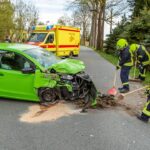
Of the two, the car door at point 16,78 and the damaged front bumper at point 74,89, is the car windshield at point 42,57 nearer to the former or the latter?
the car door at point 16,78

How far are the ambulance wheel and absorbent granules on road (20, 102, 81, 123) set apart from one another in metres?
0.19

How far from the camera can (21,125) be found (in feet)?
22.0

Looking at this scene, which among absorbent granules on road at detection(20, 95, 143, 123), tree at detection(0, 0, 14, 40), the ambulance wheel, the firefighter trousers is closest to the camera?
absorbent granules on road at detection(20, 95, 143, 123)

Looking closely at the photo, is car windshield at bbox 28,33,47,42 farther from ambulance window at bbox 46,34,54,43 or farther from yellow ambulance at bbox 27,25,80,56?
ambulance window at bbox 46,34,54,43

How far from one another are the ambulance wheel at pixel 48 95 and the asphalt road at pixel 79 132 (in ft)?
2.22

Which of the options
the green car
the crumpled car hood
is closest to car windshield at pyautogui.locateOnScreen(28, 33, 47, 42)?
the green car

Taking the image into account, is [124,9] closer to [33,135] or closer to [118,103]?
[118,103]

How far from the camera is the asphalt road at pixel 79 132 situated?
18.3 ft

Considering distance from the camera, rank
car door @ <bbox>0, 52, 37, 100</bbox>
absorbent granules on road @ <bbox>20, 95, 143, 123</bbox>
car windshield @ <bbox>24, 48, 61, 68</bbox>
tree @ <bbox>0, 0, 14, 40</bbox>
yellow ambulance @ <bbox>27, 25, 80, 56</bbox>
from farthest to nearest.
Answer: tree @ <bbox>0, 0, 14, 40</bbox> → yellow ambulance @ <bbox>27, 25, 80, 56</bbox> → car windshield @ <bbox>24, 48, 61, 68</bbox> → car door @ <bbox>0, 52, 37, 100</bbox> → absorbent granules on road @ <bbox>20, 95, 143, 123</bbox>

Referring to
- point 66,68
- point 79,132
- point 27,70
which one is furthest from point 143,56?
point 79,132

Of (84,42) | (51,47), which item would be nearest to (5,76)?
(51,47)

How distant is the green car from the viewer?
8.14 m

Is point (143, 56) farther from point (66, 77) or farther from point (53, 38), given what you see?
point (53, 38)

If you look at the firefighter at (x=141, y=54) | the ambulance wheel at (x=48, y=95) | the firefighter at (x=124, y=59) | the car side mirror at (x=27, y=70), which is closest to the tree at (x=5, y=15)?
the firefighter at (x=124, y=59)
